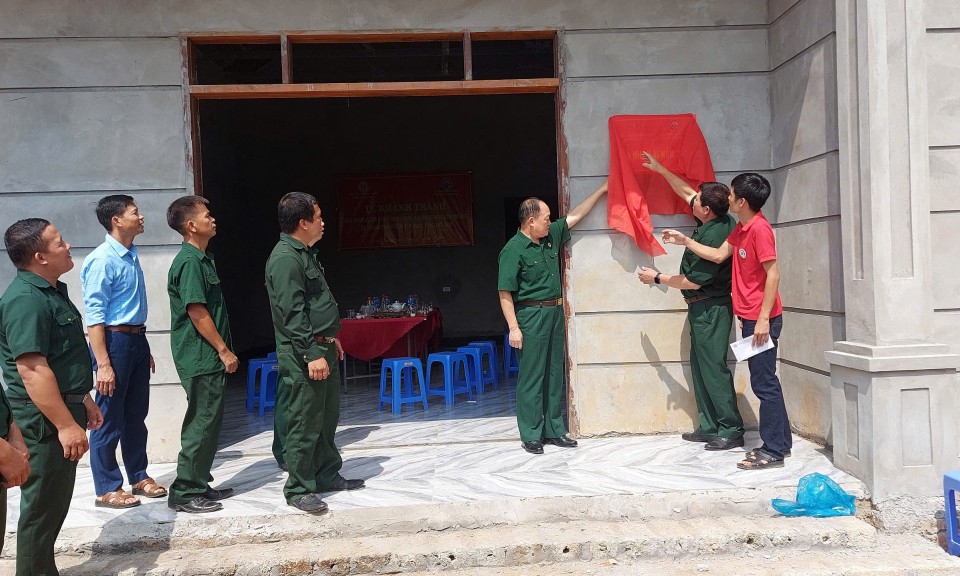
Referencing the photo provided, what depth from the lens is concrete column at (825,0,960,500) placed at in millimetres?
3588

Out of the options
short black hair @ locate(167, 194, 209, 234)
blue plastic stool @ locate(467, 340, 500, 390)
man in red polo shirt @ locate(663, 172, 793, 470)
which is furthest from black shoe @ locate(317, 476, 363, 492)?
blue plastic stool @ locate(467, 340, 500, 390)

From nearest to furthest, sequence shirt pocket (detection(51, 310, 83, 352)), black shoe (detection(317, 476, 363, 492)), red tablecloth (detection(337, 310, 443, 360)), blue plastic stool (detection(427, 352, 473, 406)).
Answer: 1. shirt pocket (detection(51, 310, 83, 352))
2. black shoe (detection(317, 476, 363, 492))
3. blue plastic stool (detection(427, 352, 473, 406))
4. red tablecloth (detection(337, 310, 443, 360))

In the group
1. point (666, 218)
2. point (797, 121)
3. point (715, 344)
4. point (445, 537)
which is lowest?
point (445, 537)

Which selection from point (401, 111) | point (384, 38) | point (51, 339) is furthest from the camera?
point (401, 111)

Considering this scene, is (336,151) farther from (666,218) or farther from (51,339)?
(51,339)

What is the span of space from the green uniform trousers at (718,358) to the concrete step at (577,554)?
3.47 feet

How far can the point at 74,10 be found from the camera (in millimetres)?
4715

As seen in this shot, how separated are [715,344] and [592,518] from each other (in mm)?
1530

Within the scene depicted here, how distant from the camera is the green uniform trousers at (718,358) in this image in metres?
4.52

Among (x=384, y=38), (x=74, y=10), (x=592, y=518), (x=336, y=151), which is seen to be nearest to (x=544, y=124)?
(x=336, y=151)

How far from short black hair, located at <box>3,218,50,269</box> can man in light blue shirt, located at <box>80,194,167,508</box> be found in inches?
38.0

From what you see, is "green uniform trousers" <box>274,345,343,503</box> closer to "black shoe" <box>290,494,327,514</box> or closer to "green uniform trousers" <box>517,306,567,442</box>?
"black shoe" <box>290,494,327,514</box>

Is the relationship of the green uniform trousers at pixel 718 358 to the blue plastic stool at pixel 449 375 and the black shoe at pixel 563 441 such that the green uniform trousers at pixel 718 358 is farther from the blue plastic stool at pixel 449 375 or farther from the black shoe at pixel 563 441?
the blue plastic stool at pixel 449 375

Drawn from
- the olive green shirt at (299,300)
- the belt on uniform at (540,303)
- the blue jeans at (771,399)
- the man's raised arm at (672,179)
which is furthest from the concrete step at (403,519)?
the man's raised arm at (672,179)
